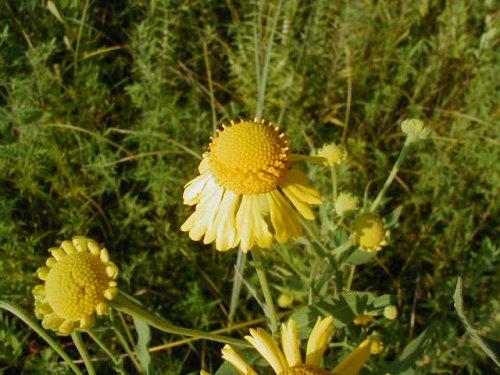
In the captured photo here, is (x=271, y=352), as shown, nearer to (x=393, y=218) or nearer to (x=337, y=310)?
(x=337, y=310)

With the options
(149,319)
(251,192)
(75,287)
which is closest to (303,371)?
(149,319)

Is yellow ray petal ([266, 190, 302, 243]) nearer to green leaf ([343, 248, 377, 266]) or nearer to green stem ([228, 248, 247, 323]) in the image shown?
green leaf ([343, 248, 377, 266])

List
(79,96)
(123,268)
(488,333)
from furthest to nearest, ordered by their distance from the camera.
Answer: (79,96)
(123,268)
(488,333)

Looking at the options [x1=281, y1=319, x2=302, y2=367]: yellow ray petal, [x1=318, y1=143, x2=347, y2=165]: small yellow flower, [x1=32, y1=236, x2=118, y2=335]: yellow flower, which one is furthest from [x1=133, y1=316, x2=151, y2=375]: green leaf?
[x1=318, y1=143, x2=347, y2=165]: small yellow flower

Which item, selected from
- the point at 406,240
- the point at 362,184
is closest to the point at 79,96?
the point at 362,184

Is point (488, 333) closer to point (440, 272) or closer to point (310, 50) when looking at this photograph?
point (440, 272)

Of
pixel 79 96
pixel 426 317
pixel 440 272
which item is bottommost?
pixel 426 317
